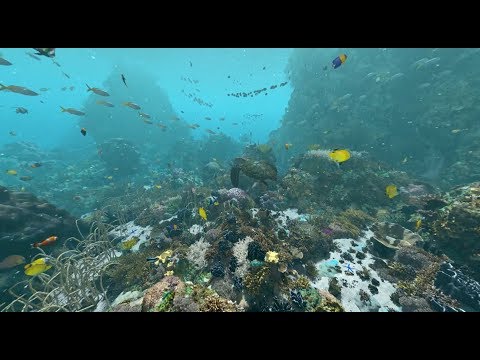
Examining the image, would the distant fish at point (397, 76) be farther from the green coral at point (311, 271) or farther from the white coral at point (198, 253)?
the white coral at point (198, 253)

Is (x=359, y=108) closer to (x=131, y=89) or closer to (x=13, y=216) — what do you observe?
(x=13, y=216)

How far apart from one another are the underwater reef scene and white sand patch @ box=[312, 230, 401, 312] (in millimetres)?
46

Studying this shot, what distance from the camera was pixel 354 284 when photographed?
293 inches

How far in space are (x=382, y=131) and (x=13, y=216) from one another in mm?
29239

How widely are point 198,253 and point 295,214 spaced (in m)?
5.96

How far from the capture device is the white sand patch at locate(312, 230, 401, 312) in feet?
22.3

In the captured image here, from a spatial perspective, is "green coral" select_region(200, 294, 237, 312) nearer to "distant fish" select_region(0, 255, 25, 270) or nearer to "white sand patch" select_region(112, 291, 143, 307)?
"white sand patch" select_region(112, 291, 143, 307)

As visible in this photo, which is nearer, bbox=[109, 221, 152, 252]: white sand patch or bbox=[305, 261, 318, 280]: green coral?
bbox=[305, 261, 318, 280]: green coral

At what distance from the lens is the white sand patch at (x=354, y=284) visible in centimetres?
679

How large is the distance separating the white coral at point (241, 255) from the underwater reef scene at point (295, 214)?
0.06m

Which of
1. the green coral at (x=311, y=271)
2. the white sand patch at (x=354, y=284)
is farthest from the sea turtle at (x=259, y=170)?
the green coral at (x=311, y=271)

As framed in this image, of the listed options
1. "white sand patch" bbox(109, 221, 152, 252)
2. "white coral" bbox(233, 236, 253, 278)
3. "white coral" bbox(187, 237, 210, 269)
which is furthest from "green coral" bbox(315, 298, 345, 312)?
"white sand patch" bbox(109, 221, 152, 252)

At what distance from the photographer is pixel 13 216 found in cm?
999
